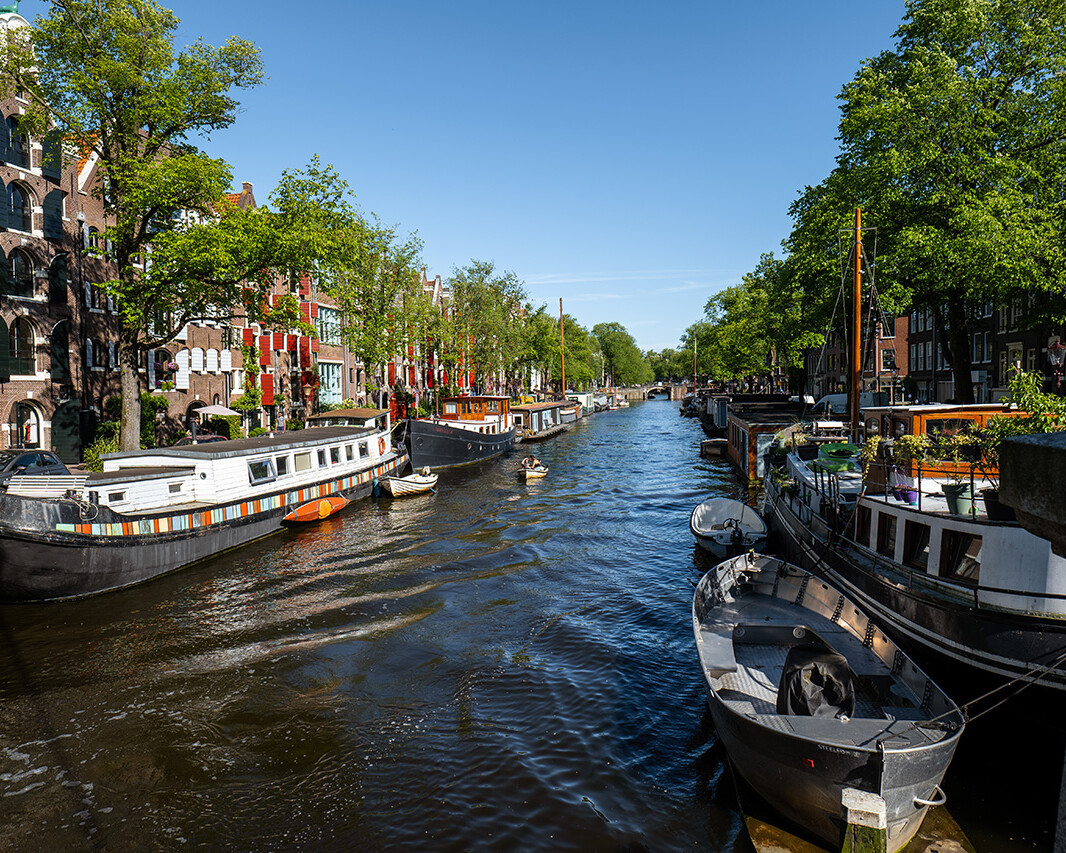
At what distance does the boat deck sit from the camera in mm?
8367

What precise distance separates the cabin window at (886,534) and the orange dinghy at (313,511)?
20164 mm

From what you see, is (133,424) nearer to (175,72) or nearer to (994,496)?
(175,72)

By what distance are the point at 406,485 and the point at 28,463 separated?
1538 cm

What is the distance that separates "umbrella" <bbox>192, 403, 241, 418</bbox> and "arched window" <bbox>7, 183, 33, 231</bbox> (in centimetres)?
1171

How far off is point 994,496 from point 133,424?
28.9 m

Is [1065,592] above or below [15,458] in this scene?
below

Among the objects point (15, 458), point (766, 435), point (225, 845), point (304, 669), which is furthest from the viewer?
point (766, 435)

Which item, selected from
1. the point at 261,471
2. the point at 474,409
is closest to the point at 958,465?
the point at 261,471

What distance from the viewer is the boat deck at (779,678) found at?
27.5ft

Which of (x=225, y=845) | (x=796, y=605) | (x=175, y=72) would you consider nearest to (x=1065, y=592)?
(x=796, y=605)

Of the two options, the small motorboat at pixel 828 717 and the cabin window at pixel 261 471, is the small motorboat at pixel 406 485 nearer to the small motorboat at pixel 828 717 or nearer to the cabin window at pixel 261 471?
the cabin window at pixel 261 471

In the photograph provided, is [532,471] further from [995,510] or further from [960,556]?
[995,510]

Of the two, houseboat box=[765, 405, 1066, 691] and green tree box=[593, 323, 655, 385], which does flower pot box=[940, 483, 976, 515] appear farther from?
green tree box=[593, 323, 655, 385]

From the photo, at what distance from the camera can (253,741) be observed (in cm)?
1097
